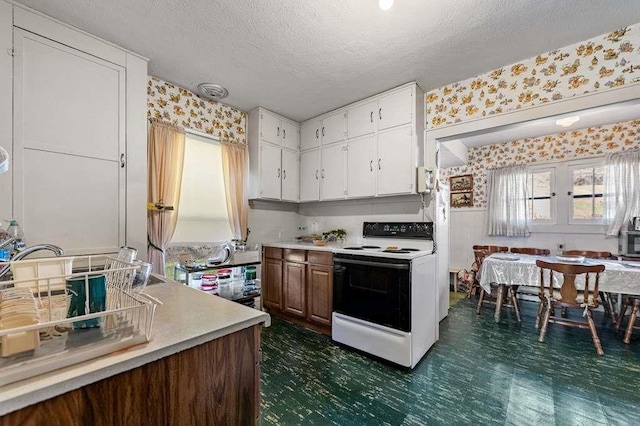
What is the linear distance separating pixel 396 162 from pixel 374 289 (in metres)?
1.35

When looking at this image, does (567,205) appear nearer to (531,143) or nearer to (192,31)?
(531,143)

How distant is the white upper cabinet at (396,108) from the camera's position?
2799mm

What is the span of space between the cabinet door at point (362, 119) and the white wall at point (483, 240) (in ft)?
10.2

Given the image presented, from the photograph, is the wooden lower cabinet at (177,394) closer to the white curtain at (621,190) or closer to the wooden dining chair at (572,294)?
the wooden dining chair at (572,294)

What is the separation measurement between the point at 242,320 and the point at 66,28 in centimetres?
255

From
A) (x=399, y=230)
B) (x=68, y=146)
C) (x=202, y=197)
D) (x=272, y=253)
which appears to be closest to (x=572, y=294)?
(x=399, y=230)

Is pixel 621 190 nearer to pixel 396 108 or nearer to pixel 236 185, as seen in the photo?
pixel 396 108

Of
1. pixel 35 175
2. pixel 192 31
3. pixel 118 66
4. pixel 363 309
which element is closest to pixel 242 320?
pixel 363 309

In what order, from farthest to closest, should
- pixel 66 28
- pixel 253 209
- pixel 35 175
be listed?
pixel 253 209 < pixel 66 28 < pixel 35 175

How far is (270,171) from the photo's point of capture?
3482 millimetres

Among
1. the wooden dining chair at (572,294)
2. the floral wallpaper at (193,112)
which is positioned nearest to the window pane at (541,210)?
the wooden dining chair at (572,294)

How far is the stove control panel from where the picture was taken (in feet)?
9.36

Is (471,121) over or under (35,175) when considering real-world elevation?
over

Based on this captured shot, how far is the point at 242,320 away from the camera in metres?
0.88
